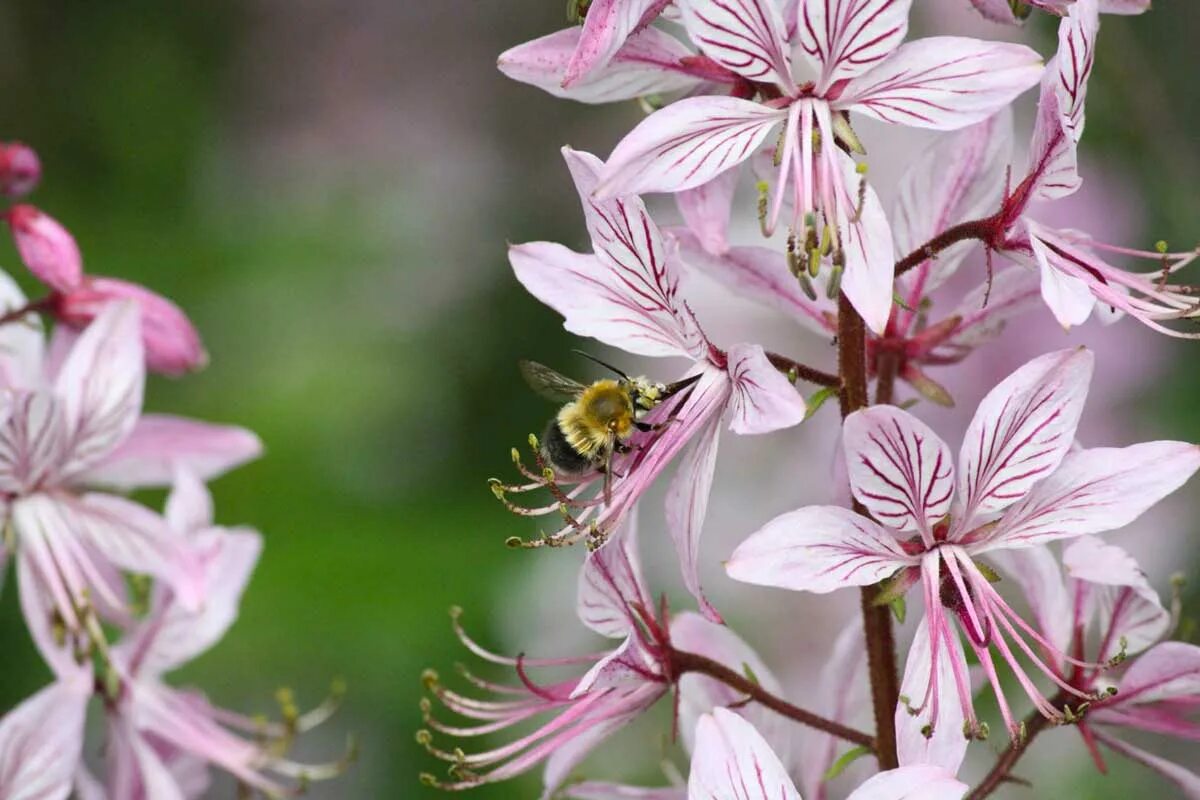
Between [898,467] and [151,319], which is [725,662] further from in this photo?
[151,319]

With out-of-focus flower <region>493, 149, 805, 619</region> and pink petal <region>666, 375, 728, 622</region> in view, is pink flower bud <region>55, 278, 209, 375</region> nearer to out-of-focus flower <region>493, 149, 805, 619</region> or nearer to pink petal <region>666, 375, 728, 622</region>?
out-of-focus flower <region>493, 149, 805, 619</region>

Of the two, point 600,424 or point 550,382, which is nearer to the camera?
point 600,424

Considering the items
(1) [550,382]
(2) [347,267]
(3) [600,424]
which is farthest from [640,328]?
(2) [347,267]

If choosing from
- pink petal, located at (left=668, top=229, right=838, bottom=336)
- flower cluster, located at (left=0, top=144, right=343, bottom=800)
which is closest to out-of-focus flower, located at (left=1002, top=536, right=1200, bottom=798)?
pink petal, located at (left=668, top=229, right=838, bottom=336)

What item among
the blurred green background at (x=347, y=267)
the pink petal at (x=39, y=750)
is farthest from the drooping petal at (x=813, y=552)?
the blurred green background at (x=347, y=267)

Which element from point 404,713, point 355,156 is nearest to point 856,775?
point 404,713

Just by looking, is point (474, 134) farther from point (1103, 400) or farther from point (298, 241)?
point (1103, 400)
